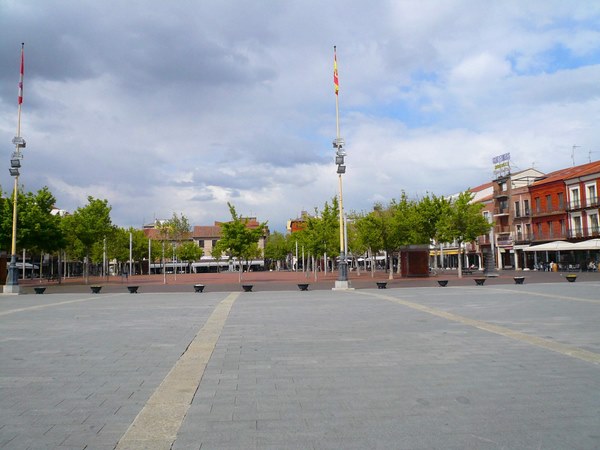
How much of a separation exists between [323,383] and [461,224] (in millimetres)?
44799

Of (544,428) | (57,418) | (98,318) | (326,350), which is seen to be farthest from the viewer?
(98,318)

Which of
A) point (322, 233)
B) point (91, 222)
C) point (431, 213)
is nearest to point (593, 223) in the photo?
point (431, 213)

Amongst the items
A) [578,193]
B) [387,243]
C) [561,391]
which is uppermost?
[578,193]

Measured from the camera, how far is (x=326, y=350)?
832cm

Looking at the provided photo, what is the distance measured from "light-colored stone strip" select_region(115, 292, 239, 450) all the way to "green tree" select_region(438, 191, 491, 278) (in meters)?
41.0

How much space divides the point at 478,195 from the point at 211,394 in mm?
76849

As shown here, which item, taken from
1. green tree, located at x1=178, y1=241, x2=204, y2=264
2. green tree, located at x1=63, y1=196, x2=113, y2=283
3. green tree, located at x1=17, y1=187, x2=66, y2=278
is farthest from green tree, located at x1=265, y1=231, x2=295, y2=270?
green tree, located at x1=17, y1=187, x2=66, y2=278

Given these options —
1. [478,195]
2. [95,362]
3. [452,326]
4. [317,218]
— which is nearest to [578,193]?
[478,195]

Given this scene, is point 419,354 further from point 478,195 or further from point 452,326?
point 478,195

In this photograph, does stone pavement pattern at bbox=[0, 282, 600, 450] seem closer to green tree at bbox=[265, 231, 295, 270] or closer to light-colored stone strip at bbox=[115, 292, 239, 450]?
light-colored stone strip at bbox=[115, 292, 239, 450]

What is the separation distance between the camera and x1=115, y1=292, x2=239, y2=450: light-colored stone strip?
13.9 ft

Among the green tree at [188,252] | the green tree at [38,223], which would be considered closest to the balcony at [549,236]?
the green tree at [38,223]

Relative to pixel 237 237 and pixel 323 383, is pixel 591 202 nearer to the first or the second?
pixel 237 237

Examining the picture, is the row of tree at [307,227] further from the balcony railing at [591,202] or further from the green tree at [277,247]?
the green tree at [277,247]
